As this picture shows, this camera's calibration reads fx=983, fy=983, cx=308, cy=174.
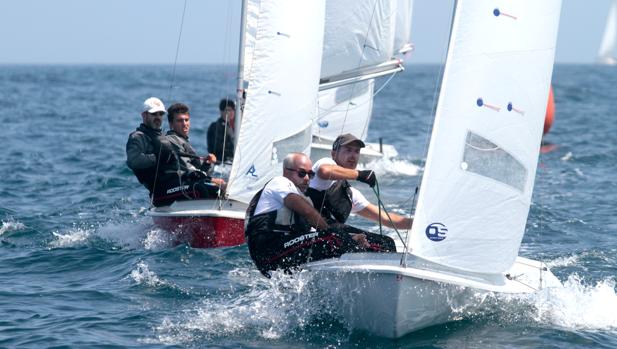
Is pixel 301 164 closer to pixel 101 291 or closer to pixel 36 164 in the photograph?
pixel 101 291

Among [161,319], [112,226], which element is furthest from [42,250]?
[161,319]

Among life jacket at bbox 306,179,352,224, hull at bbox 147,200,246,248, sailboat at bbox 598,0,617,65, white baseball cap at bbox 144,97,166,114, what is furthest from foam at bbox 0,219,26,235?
sailboat at bbox 598,0,617,65

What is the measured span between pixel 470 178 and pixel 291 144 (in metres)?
3.97

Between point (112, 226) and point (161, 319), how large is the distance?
3.55 metres

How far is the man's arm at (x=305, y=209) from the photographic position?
654 cm

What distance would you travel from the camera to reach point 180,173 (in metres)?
9.41

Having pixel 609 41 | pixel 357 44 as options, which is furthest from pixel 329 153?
pixel 609 41

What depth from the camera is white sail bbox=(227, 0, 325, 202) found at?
31.4 feet

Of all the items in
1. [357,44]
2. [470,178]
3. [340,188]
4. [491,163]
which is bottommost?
[340,188]

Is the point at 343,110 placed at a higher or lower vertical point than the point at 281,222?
higher

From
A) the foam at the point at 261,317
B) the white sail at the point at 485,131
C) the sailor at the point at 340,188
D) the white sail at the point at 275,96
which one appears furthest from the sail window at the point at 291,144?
the white sail at the point at 485,131

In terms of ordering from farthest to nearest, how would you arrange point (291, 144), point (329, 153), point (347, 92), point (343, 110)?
point (343, 110), point (347, 92), point (329, 153), point (291, 144)

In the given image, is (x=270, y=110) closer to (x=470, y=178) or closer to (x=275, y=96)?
(x=275, y=96)

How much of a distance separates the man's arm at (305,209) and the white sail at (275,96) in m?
Result: 2.92
